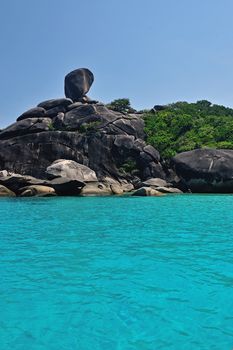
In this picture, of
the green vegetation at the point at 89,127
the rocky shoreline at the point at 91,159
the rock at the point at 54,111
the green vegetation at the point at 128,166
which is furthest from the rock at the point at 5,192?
the rock at the point at 54,111

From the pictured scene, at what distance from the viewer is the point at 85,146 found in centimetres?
3991

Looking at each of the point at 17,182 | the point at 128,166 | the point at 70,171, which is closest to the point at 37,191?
the point at 17,182

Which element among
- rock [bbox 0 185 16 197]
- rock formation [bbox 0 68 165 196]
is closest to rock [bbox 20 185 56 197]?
rock [bbox 0 185 16 197]

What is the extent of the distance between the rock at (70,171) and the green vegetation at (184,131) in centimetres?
1059

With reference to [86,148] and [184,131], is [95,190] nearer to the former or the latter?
[86,148]

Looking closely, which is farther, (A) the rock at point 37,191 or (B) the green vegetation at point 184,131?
(B) the green vegetation at point 184,131

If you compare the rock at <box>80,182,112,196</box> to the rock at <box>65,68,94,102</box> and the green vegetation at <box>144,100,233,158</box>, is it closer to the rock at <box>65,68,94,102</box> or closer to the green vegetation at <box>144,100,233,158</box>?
the green vegetation at <box>144,100,233,158</box>

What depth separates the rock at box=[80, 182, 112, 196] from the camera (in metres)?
31.0

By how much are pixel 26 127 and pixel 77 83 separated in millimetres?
12726

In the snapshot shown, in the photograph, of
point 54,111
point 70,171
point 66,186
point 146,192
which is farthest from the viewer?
point 54,111

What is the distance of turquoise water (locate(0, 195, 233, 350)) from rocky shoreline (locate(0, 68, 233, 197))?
760 inches

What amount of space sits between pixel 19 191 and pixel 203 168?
16.4m

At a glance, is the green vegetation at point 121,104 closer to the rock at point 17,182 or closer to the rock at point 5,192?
the rock at point 17,182

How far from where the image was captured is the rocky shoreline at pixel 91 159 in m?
31.5
